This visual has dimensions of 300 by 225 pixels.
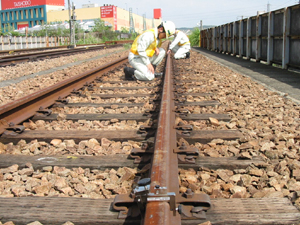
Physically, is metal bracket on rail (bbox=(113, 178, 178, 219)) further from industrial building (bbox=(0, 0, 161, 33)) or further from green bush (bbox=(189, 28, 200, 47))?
industrial building (bbox=(0, 0, 161, 33))

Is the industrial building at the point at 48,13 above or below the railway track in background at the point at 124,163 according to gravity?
above

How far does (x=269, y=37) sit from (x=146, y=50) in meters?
4.87

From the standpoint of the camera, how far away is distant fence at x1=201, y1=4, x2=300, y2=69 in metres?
8.22

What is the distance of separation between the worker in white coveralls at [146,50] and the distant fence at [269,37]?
3.60m

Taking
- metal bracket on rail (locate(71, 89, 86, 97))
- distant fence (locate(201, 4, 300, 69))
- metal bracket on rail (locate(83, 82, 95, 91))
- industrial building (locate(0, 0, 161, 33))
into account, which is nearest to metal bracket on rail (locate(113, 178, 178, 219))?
metal bracket on rail (locate(71, 89, 86, 97))

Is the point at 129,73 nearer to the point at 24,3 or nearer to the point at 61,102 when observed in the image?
the point at 61,102

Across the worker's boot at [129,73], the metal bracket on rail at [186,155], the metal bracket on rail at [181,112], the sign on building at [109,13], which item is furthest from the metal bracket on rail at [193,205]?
the sign on building at [109,13]

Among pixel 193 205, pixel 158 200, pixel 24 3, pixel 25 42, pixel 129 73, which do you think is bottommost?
pixel 193 205

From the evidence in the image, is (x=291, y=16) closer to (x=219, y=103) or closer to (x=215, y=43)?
(x=219, y=103)

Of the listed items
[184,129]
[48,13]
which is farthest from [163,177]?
[48,13]

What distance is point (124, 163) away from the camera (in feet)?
7.93

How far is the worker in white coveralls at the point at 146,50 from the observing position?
614 centimetres

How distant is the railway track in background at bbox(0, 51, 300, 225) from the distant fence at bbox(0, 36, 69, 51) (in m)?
25.6

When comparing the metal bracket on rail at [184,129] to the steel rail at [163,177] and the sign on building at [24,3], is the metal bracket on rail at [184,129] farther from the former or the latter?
the sign on building at [24,3]
